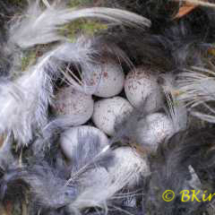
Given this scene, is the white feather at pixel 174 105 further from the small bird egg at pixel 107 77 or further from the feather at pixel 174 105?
the small bird egg at pixel 107 77

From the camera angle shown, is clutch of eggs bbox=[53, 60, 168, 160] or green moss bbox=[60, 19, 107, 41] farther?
clutch of eggs bbox=[53, 60, 168, 160]

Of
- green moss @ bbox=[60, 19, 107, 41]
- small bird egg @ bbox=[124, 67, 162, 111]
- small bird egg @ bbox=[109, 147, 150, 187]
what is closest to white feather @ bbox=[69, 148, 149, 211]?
small bird egg @ bbox=[109, 147, 150, 187]

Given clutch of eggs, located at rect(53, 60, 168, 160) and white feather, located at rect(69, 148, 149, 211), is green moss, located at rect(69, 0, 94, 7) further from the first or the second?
white feather, located at rect(69, 148, 149, 211)

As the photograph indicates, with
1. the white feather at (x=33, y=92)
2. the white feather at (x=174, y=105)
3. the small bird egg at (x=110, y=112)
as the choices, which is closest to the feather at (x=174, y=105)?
the white feather at (x=174, y=105)

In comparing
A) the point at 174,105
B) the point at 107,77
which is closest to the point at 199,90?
the point at 174,105

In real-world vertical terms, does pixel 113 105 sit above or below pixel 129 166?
above

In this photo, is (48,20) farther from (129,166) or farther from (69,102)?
(129,166)
